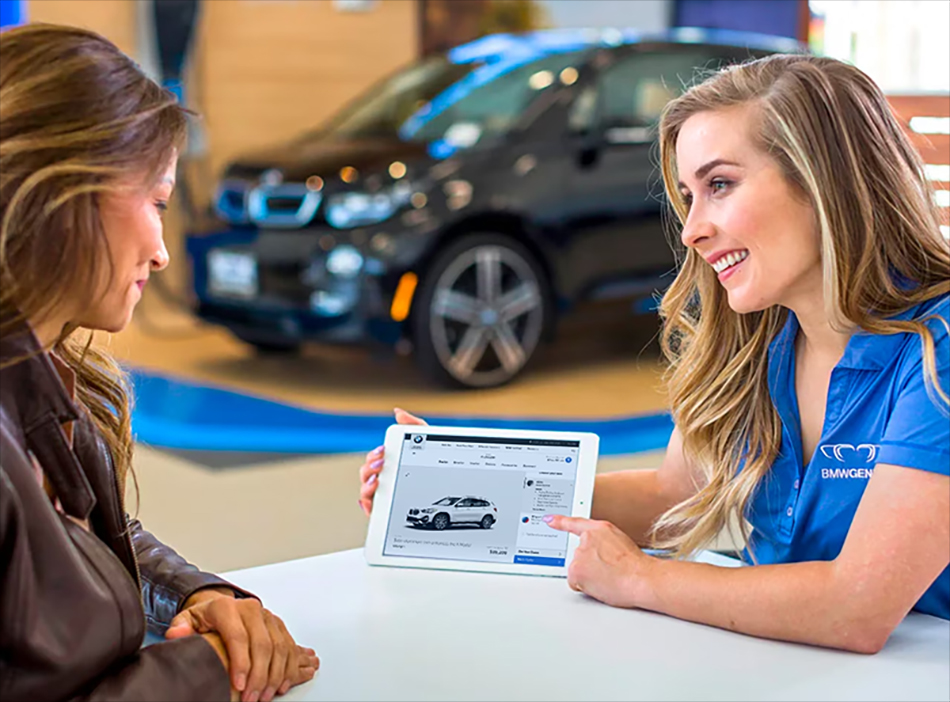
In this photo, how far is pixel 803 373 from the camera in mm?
1853

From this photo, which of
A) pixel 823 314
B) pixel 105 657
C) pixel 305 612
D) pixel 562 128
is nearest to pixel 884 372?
pixel 823 314

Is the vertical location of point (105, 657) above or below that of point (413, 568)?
above

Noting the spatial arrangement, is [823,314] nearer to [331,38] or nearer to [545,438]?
[545,438]

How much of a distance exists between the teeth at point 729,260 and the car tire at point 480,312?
11.9 ft

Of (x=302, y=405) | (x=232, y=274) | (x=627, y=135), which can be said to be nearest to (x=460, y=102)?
(x=627, y=135)

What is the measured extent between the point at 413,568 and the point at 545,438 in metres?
0.27

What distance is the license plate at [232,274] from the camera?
18.4ft

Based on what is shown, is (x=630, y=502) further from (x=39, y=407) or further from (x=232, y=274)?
(x=232, y=274)

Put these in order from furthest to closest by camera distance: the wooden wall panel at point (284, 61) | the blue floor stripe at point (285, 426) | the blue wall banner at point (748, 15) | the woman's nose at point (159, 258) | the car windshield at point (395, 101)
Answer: the blue wall banner at point (748, 15) < the wooden wall panel at point (284, 61) < the car windshield at point (395, 101) < the blue floor stripe at point (285, 426) < the woman's nose at point (159, 258)

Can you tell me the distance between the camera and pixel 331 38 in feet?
28.8

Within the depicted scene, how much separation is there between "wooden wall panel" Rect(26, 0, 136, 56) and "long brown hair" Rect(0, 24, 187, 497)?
6774mm

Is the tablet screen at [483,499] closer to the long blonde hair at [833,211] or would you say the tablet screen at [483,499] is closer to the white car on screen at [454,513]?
the white car on screen at [454,513]

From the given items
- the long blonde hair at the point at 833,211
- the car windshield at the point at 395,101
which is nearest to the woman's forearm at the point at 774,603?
the long blonde hair at the point at 833,211

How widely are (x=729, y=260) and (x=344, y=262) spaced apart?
3716mm
